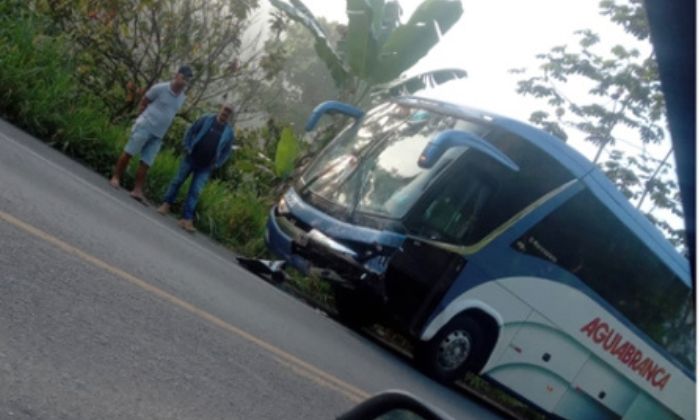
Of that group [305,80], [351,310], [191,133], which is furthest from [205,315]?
[305,80]

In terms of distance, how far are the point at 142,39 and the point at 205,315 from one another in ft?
35.3

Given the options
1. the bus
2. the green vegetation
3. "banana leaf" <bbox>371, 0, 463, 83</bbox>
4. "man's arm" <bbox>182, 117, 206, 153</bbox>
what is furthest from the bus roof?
the green vegetation

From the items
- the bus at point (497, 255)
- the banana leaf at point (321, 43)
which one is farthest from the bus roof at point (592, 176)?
the banana leaf at point (321, 43)

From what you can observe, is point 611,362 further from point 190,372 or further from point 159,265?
point 190,372

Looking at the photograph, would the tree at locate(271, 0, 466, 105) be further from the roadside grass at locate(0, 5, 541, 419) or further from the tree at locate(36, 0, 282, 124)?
the roadside grass at locate(0, 5, 541, 419)

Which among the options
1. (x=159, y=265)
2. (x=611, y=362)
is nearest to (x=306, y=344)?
(x=159, y=265)

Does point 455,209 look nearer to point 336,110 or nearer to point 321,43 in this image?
point 336,110

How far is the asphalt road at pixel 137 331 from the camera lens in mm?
4496

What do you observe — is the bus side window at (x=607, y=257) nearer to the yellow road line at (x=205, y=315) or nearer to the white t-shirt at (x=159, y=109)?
the yellow road line at (x=205, y=315)

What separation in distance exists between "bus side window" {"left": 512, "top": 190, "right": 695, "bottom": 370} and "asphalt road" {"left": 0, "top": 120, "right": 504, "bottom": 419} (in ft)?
7.20

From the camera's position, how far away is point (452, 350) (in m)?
11.1

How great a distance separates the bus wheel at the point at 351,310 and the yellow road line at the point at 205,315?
4.34 meters

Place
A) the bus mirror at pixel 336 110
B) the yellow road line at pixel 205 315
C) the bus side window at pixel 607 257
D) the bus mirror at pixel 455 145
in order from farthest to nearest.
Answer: the bus mirror at pixel 336 110 → the bus side window at pixel 607 257 → the bus mirror at pixel 455 145 → the yellow road line at pixel 205 315

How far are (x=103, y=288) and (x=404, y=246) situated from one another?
5048mm
